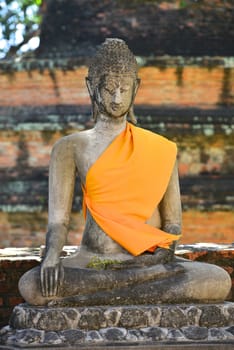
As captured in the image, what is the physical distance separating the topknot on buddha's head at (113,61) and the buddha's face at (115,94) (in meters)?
0.03

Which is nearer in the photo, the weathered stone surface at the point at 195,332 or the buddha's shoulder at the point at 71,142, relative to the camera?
the weathered stone surface at the point at 195,332

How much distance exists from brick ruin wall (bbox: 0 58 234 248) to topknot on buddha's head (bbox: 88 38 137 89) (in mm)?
5418

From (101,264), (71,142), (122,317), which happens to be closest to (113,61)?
(71,142)

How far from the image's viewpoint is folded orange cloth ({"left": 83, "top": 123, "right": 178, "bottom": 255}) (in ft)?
15.2

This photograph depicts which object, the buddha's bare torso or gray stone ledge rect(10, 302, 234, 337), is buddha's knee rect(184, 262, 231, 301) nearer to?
gray stone ledge rect(10, 302, 234, 337)

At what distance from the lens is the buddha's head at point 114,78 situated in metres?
4.80

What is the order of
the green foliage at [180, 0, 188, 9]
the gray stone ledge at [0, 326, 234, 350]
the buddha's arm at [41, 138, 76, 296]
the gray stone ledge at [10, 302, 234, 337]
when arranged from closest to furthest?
the gray stone ledge at [0, 326, 234, 350] < the gray stone ledge at [10, 302, 234, 337] < the buddha's arm at [41, 138, 76, 296] < the green foliage at [180, 0, 188, 9]

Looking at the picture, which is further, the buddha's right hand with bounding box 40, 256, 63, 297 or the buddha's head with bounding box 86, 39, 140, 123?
the buddha's head with bounding box 86, 39, 140, 123

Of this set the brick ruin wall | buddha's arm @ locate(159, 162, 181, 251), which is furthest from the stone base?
the brick ruin wall

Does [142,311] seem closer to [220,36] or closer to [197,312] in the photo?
[197,312]

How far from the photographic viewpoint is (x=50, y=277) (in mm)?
4363

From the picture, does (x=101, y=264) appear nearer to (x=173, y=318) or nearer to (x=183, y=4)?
(x=173, y=318)

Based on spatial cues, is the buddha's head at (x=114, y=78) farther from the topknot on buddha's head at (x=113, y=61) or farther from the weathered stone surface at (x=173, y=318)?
the weathered stone surface at (x=173, y=318)

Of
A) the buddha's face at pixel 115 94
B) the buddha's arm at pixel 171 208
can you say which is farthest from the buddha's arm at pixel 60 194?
the buddha's arm at pixel 171 208
